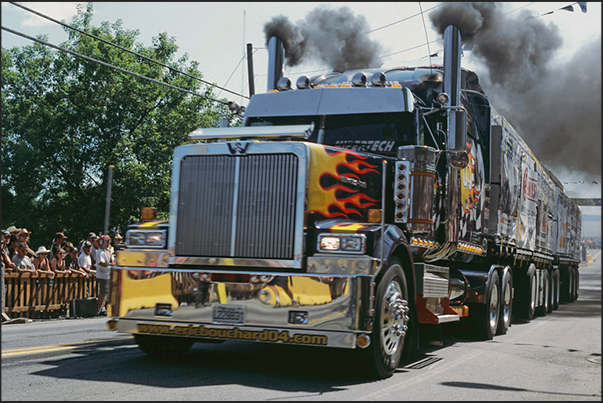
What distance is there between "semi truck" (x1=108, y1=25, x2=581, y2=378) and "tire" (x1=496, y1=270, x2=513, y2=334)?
339cm

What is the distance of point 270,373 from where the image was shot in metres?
7.21

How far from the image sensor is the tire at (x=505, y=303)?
12617mm

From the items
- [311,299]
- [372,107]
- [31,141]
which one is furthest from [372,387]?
[31,141]

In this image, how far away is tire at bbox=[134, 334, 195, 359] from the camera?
7.97 m

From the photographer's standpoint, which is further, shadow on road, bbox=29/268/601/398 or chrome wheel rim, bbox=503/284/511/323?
chrome wheel rim, bbox=503/284/511/323

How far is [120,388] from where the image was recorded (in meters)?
6.11

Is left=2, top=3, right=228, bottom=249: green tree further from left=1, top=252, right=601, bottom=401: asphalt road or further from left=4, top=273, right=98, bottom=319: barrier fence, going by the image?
left=1, top=252, right=601, bottom=401: asphalt road

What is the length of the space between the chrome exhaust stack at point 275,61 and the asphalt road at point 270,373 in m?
4.01

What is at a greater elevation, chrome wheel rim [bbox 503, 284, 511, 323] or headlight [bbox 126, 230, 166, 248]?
headlight [bbox 126, 230, 166, 248]

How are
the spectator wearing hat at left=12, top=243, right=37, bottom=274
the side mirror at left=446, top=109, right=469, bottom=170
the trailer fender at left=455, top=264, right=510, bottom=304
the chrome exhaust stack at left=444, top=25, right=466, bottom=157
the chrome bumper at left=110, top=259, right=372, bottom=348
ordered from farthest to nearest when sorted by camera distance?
1. the spectator wearing hat at left=12, top=243, right=37, bottom=274
2. the trailer fender at left=455, top=264, right=510, bottom=304
3. the chrome exhaust stack at left=444, top=25, right=466, bottom=157
4. the side mirror at left=446, top=109, right=469, bottom=170
5. the chrome bumper at left=110, top=259, right=372, bottom=348

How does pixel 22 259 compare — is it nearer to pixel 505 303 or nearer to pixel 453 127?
pixel 505 303

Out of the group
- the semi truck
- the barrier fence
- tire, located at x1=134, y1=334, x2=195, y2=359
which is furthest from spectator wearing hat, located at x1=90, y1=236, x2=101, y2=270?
tire, located at x1=134, y1=334, x2=195, y2=359

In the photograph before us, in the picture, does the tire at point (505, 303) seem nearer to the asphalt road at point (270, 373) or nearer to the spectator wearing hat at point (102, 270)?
the asphalt road at point (270, 373)

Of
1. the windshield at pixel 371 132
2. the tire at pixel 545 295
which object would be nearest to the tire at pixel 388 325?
the windshield at pixel 371 132
